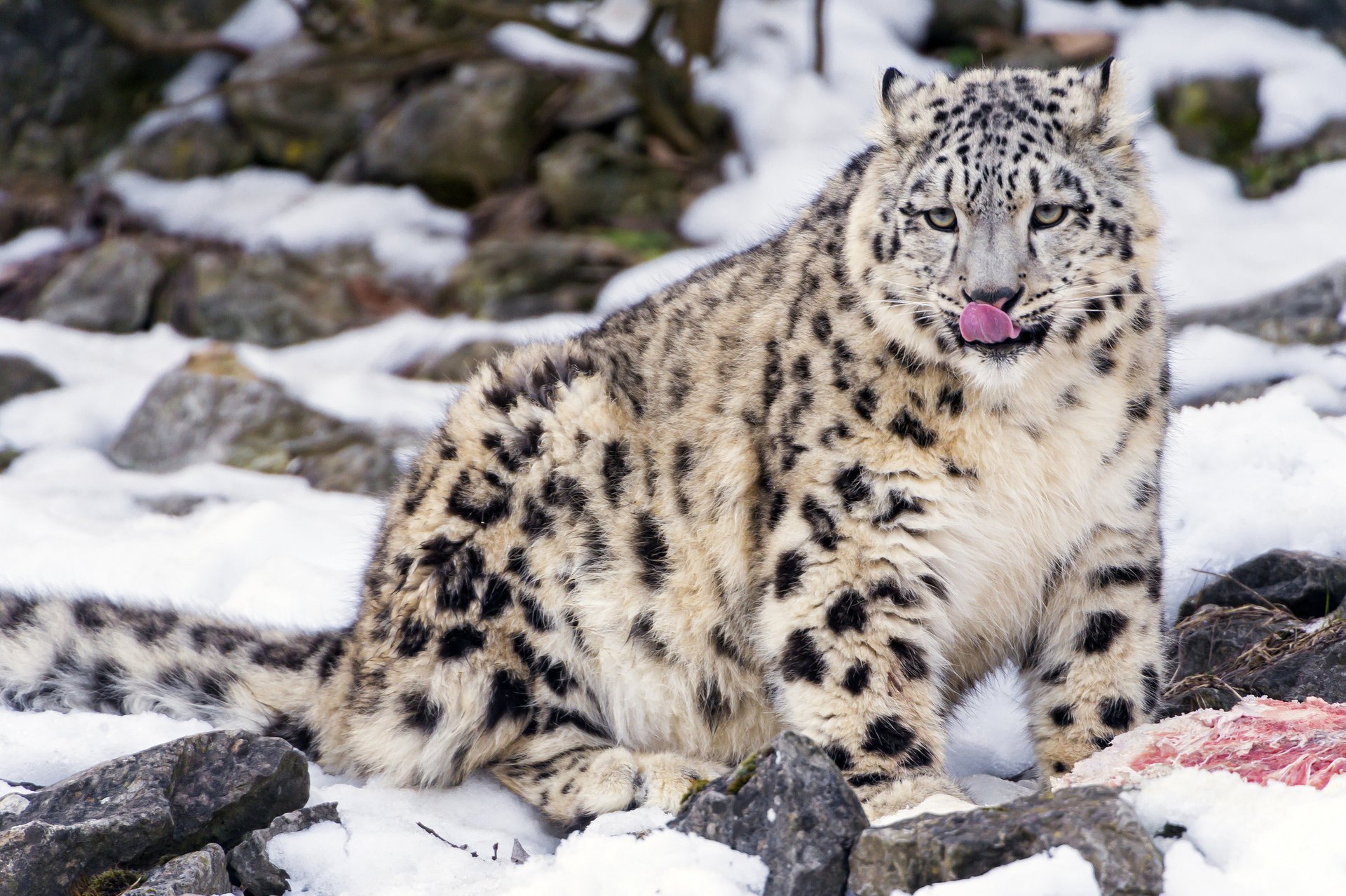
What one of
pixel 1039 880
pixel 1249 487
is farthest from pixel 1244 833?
pixel 1249 487

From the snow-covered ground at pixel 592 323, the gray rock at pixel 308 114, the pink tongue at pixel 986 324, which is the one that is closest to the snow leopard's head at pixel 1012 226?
the pink tongue at pixel 986 324

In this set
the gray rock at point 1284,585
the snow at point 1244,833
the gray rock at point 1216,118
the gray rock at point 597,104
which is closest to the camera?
the snow at point 1244,833

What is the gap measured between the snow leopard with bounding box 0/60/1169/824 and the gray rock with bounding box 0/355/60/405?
12.0 ft

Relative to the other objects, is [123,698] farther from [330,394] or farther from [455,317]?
[455,317]

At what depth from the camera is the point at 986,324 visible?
3.38 m

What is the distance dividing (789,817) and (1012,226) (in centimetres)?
152

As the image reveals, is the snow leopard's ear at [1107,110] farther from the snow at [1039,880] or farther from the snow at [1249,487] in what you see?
the snow at [1039,880]

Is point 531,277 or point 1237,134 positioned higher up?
point 1237,134

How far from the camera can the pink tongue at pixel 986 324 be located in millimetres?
3377

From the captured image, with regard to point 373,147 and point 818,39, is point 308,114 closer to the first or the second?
point 373,147

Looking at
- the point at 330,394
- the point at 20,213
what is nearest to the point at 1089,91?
the point at 330,394

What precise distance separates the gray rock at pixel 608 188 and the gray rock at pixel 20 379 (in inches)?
134

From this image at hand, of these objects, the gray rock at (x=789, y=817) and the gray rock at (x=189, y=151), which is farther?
the gray rock at (x=189, y=151)

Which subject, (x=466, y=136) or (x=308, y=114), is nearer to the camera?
(x=466, y=136)
